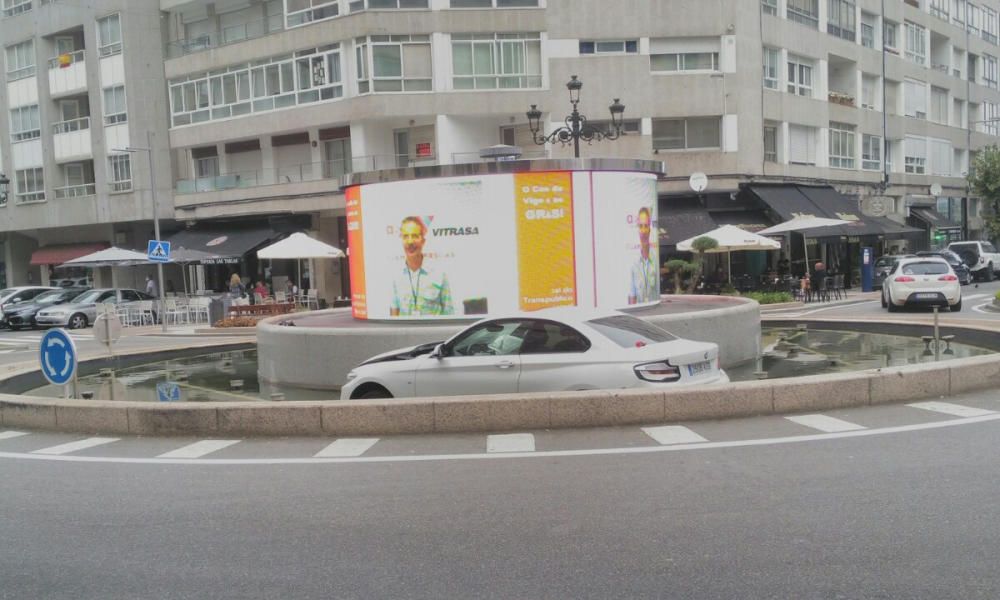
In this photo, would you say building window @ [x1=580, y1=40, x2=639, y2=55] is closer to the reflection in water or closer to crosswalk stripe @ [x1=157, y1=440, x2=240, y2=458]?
the reflection in water

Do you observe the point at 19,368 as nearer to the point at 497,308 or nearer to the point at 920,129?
the point at 497,308

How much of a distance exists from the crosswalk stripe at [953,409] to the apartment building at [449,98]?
1044 inches

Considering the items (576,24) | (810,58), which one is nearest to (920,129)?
(810,58)

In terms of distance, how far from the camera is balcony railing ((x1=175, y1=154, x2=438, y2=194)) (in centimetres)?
3616

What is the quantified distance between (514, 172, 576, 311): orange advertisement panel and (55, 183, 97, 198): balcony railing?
37357mm

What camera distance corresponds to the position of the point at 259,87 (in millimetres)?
38000

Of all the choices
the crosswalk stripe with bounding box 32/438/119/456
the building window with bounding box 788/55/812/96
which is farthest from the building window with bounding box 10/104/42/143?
the crosswalk stripe with bounding box 32/438/119/456

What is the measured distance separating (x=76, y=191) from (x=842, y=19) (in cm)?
4053

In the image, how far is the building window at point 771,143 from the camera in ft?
127

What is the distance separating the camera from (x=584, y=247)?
15.0 metres

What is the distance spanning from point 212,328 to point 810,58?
30.1 metres

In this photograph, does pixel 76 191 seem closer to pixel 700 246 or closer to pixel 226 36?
pixel 226 36

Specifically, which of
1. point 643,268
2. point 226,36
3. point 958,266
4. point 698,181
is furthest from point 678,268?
point 226,36

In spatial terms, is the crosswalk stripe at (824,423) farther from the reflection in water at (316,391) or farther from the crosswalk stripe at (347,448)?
the crosswalk stripe at (347,448)
